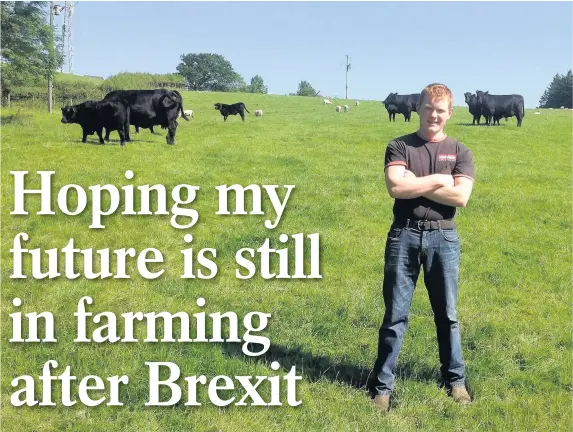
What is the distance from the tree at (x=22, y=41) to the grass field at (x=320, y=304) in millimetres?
13205

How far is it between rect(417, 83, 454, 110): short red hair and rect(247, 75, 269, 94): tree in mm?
137224

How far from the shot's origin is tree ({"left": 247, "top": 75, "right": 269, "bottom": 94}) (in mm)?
141625

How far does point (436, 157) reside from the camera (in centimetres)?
400

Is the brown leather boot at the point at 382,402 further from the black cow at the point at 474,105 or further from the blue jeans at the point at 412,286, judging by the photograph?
the black cow at the point at 474,105

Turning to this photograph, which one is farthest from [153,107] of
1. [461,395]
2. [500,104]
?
[500,104]

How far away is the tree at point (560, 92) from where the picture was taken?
107375 mm

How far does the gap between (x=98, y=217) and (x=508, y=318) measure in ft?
21.9

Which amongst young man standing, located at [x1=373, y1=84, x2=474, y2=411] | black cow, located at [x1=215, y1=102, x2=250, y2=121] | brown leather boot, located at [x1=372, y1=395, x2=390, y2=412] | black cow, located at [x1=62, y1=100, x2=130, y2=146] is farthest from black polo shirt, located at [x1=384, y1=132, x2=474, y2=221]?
black cow, located at [x1=215, y1=102, x2=250, y2=121]

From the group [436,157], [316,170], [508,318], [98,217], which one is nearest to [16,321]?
[98,217]


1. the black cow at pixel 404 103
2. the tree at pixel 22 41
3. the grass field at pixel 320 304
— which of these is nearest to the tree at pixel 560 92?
the black cow at pixel 404 103

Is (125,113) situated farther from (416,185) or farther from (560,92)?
(560,92)

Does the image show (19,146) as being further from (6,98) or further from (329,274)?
(6,98)

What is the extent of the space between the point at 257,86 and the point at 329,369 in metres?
149

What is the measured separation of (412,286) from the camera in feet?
13.7
